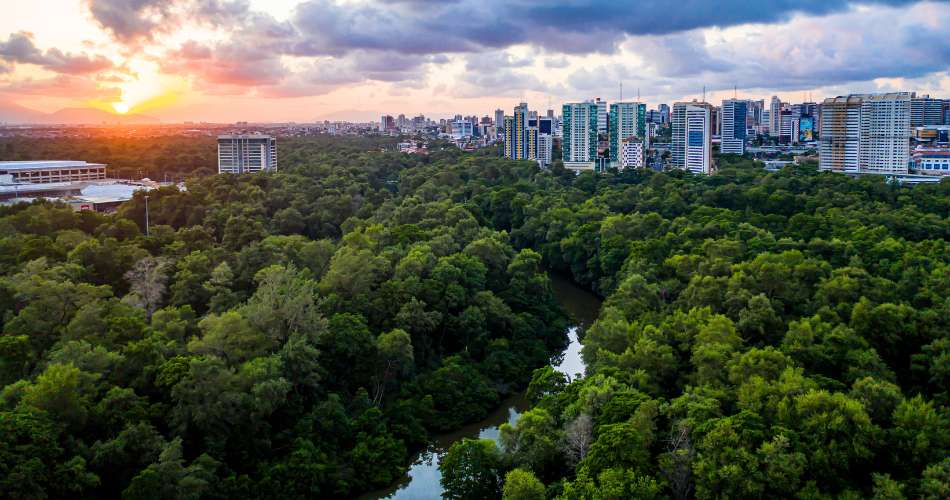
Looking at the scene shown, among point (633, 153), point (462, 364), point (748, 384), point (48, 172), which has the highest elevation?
point (633, 153)

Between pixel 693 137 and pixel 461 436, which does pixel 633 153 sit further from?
pixel 461 436

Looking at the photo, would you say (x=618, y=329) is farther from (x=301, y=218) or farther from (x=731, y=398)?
(x=301, y=218)

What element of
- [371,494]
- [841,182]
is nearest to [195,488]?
[371,494]

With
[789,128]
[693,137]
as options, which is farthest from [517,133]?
[789,128]

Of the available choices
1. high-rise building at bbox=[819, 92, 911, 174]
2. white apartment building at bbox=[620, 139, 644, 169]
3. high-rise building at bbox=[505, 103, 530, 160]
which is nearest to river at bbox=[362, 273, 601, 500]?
high-rise building at bbox=[819, 92, 911, 174]

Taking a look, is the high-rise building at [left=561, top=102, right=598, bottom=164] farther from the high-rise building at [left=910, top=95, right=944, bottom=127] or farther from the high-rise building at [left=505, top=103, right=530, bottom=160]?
the high-rise building at [left=910, top=95, right=944, bottom=127]

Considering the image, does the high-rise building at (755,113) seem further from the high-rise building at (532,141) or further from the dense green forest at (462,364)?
the dense green forest at (462,364)
